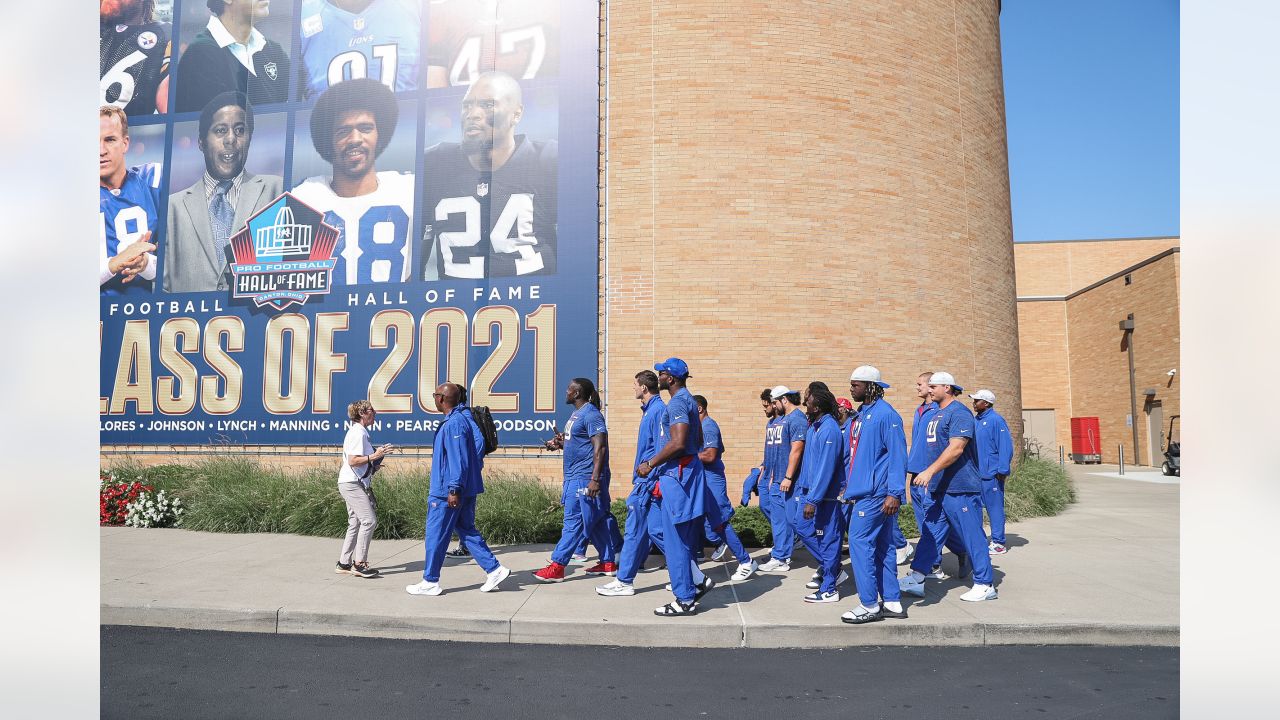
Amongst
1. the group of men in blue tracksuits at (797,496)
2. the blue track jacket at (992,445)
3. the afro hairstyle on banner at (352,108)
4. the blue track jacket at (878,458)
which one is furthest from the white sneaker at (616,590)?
the afro hairstyle on banner at (352,108)

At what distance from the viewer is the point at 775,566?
8.62 metres

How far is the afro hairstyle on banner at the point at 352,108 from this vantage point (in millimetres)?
14141

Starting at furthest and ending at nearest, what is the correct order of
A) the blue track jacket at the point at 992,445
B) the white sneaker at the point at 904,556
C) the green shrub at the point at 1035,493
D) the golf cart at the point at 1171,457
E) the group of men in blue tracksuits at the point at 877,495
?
the golf cart at the point at 1171,457
the green shrub at the point at 1035,493
the blue track jacket at the point at 992,445
the white sneaker at the point at 904,556
the group of men in blue tracksuits at the point at 877,495

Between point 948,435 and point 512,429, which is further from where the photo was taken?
point 512,429

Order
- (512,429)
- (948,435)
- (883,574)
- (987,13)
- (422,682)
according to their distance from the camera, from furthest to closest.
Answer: (987,13), (512,429), (948,435), (883,574), (422,682)

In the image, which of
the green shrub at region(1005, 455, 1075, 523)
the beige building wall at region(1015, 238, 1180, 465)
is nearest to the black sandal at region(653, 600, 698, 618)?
the green shrub at region(1005, 455, 1075, 523)

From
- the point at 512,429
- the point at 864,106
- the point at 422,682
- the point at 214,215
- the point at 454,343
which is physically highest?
the point at 864,106

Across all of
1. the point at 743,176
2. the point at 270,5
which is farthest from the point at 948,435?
the point at 270,5

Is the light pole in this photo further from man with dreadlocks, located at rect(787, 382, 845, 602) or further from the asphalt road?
the asphalt road

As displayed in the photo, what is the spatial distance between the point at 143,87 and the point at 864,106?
42.5 ft

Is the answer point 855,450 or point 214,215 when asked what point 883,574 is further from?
point 214,215

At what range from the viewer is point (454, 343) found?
1338cm

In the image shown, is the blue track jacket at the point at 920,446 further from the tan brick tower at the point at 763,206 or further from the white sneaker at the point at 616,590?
the tan brick tower at the point at 763,206

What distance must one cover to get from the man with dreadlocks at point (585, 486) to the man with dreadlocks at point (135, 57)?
38.4 ft
